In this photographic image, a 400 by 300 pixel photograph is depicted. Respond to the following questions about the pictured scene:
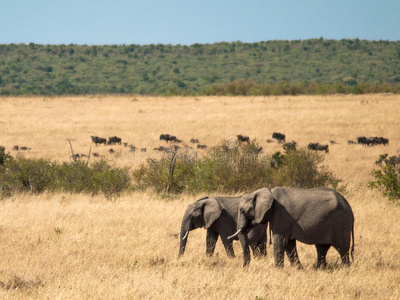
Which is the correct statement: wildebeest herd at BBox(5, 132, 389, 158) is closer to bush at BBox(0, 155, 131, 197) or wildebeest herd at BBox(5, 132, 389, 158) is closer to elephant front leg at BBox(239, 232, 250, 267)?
bush at BBox(0, 155, 131, 197)

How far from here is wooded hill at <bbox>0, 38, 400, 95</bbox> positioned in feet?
291

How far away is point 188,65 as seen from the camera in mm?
110188

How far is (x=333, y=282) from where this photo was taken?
708 centimetres

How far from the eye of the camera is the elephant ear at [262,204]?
7.54 meters

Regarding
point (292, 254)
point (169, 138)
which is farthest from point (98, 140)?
point (292, 254)

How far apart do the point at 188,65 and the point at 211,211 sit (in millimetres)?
103779

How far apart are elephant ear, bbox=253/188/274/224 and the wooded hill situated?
2724 inches

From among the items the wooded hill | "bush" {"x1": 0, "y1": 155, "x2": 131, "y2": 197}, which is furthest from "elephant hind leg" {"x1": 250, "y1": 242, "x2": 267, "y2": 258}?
the wooded hill

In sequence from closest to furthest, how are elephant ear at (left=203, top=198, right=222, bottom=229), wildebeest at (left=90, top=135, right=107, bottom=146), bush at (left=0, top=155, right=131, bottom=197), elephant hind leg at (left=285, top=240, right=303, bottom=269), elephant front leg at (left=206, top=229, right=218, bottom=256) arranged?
elephant hind leg at (left=285, top=240, right=303, bottom=269)
elephant ear at (left=203, top=198, right=222, bottom=229)
elephant front leg at (left=206, top=229, right=218, bottom=256)
bush at (left=0, top=155, right=131, bottom=197)
wildebeest at (left=90, top=135, right=107, bottom=146)

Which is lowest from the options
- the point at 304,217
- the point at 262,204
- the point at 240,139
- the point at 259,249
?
the point at 259,249

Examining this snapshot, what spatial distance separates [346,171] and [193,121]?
58.4ft

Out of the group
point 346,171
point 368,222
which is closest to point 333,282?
point 368,222

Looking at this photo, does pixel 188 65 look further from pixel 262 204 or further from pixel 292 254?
pixel 262 204

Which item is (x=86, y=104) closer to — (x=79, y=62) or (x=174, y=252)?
(x=174, y=252)
